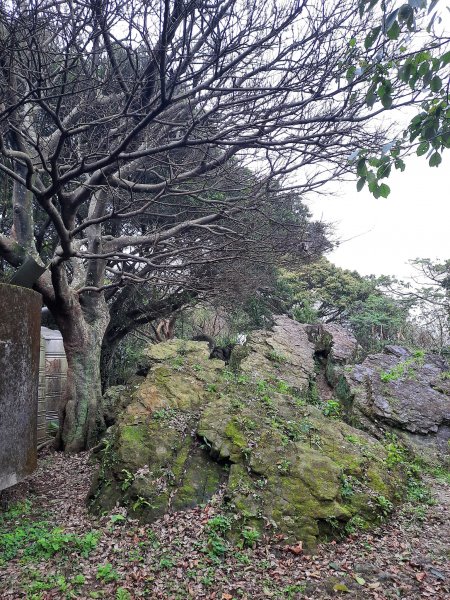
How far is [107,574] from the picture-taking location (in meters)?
3.81

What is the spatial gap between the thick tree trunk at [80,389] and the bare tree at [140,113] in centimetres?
2

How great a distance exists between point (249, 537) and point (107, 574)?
4.67 ft

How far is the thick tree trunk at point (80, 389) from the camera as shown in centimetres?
811

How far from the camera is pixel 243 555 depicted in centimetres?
412

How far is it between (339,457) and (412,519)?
1099 millimetres

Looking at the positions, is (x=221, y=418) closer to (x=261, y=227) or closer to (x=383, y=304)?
(x=261, y=227)

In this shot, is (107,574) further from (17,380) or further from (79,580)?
(17,380)

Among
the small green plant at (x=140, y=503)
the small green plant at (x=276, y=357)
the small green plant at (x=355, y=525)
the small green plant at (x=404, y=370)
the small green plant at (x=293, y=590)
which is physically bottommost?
the small green plant at (x=293, y=590)

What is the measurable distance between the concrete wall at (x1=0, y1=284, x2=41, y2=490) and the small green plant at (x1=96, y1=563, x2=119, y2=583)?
1510 mm

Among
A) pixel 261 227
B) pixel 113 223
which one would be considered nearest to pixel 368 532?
pixel 261 227

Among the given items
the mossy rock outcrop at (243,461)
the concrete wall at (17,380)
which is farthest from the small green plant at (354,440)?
the concrete wall at (17,380)

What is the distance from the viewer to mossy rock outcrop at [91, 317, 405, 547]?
4.74m

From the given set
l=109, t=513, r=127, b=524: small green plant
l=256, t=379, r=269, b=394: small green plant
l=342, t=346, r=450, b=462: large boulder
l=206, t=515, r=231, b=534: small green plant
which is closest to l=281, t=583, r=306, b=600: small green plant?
l=206, t=515, r=231, b=534: small green plant

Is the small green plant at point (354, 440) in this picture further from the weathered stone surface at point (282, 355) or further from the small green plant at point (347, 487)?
the weathered stone surface at point (282, 355)
